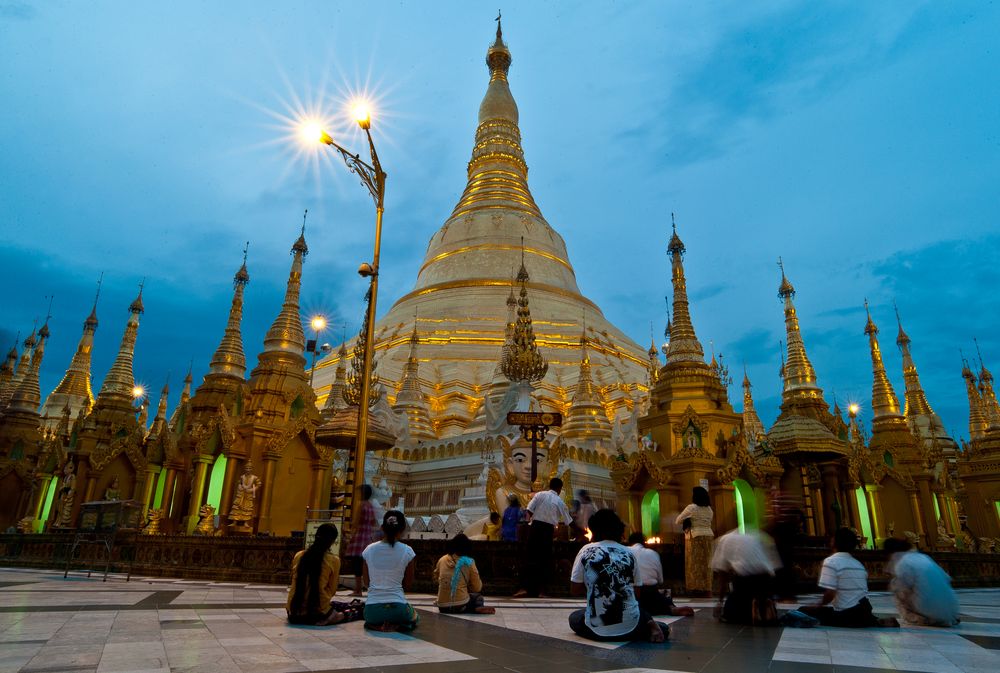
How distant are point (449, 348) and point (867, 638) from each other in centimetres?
2947

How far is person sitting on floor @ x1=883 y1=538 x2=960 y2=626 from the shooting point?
20.3 feet

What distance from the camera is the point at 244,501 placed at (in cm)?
1491

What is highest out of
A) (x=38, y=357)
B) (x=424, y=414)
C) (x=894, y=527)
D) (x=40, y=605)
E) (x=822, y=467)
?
(x=38, y=357)

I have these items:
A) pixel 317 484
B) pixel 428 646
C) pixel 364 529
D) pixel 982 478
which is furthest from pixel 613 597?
pixel 982 478

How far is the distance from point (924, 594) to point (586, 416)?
21.0m

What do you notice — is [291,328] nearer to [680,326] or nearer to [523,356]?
[523,356]

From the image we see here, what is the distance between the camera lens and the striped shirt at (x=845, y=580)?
5953 millimetres

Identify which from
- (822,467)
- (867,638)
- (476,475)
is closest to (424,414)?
(476,475)

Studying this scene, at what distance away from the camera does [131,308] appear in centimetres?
2875

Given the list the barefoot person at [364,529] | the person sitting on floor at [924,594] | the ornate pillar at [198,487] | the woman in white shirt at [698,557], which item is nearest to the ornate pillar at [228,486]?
the ornate pillar at [198,487]

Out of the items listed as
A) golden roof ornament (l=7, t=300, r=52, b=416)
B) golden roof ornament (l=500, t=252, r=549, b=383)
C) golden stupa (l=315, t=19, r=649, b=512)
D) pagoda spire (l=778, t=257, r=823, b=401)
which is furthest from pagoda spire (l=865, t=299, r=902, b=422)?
golden roof ornament (l=7, t=300, r=52, b=416)

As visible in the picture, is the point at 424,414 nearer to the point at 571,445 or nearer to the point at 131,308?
the point at 571,445

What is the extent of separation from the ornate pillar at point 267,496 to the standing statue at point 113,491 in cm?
763

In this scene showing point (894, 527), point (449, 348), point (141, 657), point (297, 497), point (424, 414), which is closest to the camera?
point (141, 657)
